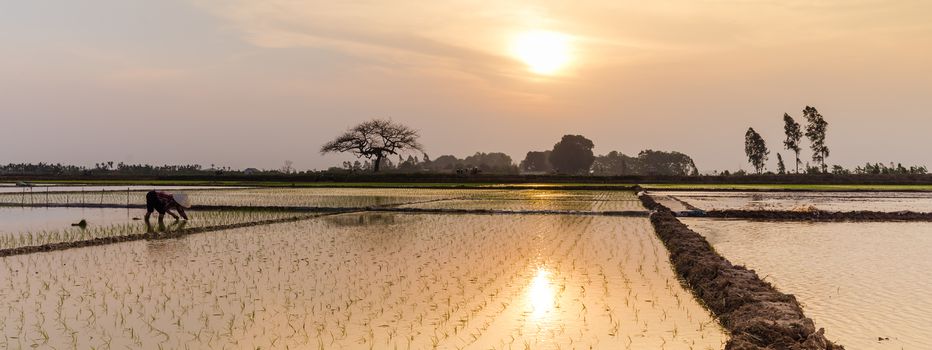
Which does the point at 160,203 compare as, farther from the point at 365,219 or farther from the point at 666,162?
the point at 666,162

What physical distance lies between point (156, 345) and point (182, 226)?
12.3m

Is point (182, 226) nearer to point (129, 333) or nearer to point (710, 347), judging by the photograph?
point (129, 333)

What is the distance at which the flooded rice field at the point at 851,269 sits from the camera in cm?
630

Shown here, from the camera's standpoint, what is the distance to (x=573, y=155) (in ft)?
401

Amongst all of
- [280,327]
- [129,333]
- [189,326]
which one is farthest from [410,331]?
[129,333]

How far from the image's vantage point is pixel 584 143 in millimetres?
124375

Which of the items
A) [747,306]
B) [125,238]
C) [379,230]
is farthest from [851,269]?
[125,238]

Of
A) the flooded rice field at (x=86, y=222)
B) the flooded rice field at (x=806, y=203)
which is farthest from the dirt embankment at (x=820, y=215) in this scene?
the flooded rice field at (x=86, y=222)

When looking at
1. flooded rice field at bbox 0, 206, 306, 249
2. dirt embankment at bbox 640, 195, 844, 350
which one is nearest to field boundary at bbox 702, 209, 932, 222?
dirt embankment at bbox 640, 195, 844, 350

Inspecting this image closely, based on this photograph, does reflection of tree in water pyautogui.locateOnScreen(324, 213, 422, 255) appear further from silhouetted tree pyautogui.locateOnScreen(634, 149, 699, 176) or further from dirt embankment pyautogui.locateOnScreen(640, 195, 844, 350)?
silhouetted tree pyautogui.locateOnScreen(634, 149, 699, 176)

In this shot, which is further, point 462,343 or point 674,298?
point 674,298

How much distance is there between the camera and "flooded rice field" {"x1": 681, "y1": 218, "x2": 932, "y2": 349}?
6297mm

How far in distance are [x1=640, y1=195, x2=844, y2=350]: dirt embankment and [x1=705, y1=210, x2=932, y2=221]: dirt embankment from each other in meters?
10.3

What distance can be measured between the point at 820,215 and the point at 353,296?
17.0 m
